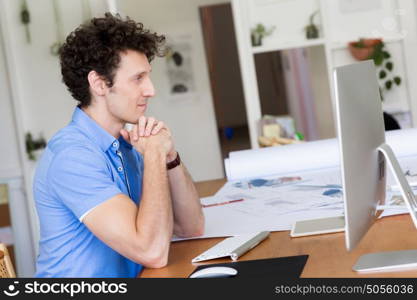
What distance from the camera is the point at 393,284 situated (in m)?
1.50

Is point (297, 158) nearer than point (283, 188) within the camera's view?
No

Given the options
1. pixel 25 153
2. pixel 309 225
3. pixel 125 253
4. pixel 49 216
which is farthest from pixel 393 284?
pixel 25 153

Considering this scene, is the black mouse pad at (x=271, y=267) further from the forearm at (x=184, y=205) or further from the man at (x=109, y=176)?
the forearm at (x=184, y=205)

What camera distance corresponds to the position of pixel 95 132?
224 cm

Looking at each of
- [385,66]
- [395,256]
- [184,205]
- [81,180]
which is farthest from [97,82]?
[385,66]

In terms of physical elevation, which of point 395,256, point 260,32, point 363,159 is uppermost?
point 260,32

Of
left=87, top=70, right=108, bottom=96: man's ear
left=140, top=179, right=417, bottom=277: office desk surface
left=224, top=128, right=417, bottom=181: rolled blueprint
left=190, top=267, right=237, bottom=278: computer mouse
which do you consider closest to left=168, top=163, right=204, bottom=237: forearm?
left=140, top=179, right=417, bottom=277: office desk surface

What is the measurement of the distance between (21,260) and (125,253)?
3.99 meters

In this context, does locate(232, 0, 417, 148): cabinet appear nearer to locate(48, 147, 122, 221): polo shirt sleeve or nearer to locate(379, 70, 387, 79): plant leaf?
locate(379, 70, 387, 79): plant leaf

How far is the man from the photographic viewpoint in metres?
1.98

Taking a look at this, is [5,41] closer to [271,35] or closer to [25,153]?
[25,153]

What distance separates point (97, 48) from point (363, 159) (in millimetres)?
1011

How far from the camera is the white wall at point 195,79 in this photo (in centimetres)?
691

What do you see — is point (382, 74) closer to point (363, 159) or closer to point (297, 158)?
point (297, 158)
